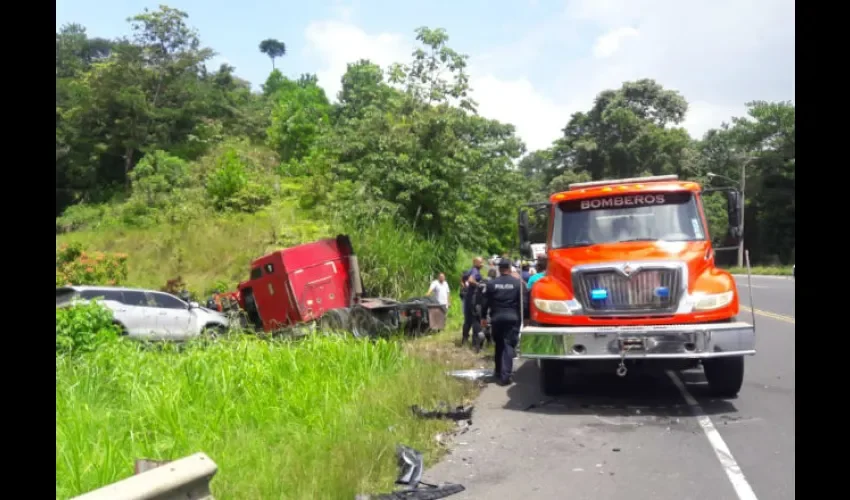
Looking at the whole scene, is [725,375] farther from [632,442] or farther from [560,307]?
[632,442]

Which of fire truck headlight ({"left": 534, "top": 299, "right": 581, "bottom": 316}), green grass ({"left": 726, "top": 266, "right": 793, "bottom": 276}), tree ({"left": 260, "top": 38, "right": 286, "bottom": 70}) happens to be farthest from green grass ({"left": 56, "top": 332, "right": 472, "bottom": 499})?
tree ({"left": 260, "top": 38, "right": 286, "bottom": 70})

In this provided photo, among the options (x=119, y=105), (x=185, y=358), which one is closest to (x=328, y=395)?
(x=185, y=358)

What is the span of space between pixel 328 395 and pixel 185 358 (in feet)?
8.17

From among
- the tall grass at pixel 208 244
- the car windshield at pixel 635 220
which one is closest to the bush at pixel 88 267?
the tall grass at pixel 208 244

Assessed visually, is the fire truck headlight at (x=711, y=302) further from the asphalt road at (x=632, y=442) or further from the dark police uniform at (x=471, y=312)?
the dark police uniform at (x=471, y=312)

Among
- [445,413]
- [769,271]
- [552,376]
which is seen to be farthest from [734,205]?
[769,271]

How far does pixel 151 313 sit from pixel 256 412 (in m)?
9.71

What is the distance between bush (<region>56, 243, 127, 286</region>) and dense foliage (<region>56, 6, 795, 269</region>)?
580cm

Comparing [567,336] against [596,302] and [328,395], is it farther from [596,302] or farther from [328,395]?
[328,395]

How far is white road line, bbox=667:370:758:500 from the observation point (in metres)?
5.76

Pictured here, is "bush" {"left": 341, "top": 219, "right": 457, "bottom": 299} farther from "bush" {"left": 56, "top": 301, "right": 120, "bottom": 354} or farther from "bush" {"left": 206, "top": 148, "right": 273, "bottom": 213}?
"bush" {"left": 206, "top": 148, "right": 273, "bottom": 213}

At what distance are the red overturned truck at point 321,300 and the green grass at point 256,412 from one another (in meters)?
5.00

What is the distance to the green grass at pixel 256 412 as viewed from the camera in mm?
5883

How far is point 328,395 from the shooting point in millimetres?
8391
